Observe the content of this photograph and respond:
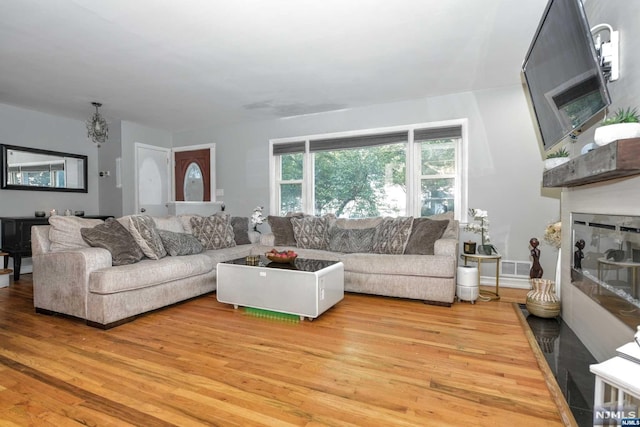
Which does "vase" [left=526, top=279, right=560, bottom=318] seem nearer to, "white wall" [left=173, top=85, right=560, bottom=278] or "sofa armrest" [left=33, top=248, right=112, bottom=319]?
"white wall" [left=173, top=85, right=560, bottom=278]

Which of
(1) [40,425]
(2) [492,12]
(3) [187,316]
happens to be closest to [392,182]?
(2) [492,12]

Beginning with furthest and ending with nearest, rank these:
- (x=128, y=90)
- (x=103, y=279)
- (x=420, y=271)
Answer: (x=128, y=90) → (x=420, y=271) → (x=103, y=279)

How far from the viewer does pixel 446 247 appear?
340cm

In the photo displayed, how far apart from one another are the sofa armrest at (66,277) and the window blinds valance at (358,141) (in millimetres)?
3139

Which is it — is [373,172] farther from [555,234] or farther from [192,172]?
[192,172]

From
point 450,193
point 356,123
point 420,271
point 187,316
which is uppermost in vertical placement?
point 356,123

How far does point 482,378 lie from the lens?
1868mm

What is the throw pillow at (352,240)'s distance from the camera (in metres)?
4.04

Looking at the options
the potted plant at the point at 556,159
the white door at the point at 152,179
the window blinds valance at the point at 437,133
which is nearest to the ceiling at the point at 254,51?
the window blinds valance at the point at 437,133

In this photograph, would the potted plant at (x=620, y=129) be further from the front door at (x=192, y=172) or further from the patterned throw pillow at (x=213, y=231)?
the front door at (x=192, y=172)

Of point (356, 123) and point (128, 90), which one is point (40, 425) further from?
point (356, 123)

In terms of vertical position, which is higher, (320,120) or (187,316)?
(320,120)

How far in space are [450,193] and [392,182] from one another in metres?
0.77

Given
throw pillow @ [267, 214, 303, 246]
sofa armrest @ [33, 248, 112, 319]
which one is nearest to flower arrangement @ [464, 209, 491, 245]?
throw pillow @ [267, 214, 303, 246]
